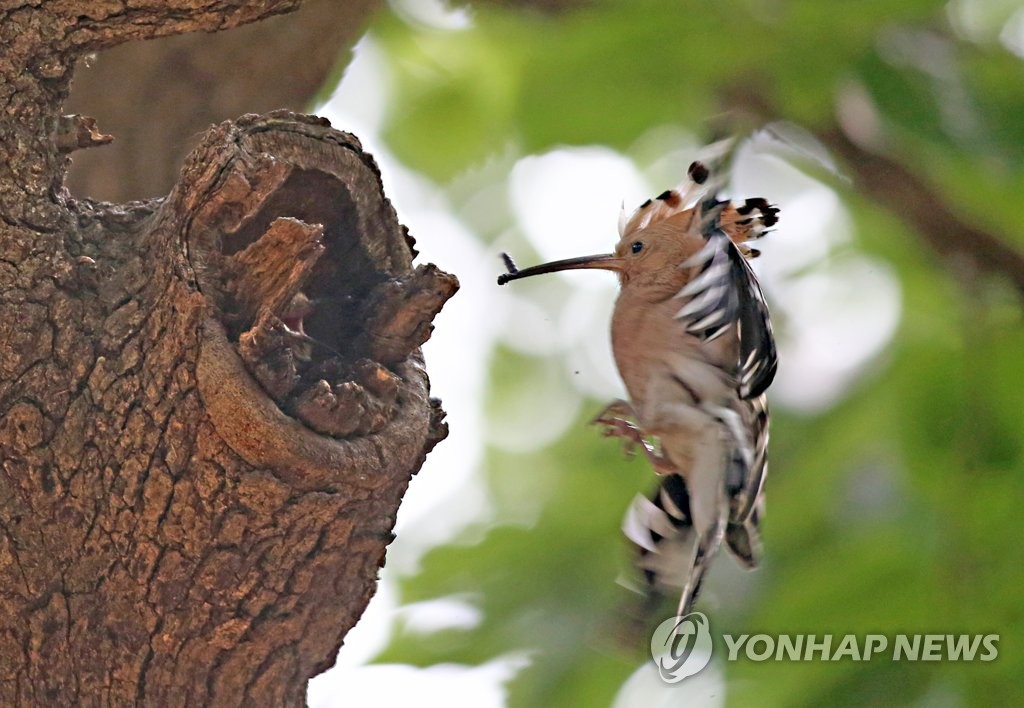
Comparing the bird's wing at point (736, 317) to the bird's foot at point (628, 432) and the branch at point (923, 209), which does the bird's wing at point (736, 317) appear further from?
the branch at point (923, 209)

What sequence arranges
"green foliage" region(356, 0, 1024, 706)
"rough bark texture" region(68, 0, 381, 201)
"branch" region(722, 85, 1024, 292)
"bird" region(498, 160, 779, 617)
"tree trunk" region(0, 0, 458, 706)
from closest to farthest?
"tree trunk" region(0, 0, 458, 706)
"bird" region(498, 160, 779, 617)
"green foliage" region(356, 0, 1024, 706)
"branch" region(722, 85, 1024, 292)
"rough bark texture" region(68, 0, 381, 201)

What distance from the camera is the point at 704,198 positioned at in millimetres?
2129

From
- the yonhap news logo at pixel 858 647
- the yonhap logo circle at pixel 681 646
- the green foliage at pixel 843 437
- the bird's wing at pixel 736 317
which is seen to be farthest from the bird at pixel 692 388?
the yonhap news logo at pixel 858 647

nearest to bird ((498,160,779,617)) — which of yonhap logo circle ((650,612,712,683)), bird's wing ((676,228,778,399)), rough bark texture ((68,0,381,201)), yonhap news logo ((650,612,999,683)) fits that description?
bird's wing ((676,228,778,399))

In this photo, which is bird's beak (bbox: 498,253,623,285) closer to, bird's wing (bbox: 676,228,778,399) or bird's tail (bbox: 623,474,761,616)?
bird's wing (bbox: 676,228,778,399)

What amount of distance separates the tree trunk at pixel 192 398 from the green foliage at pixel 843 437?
28.1 inches

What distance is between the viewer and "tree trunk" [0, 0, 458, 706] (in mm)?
1747

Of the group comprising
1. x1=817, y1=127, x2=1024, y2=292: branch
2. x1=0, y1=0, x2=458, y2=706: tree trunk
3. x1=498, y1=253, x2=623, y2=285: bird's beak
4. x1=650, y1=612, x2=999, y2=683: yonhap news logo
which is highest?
x1=817, y1=127, x2=1024, y2=292: branch

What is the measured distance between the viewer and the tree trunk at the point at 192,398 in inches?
68.8

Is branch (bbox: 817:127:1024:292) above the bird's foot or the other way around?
above

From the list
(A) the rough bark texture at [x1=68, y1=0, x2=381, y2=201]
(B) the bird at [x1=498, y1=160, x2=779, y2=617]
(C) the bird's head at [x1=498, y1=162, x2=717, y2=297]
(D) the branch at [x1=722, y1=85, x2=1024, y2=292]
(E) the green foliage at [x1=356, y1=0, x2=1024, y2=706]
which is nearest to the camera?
(B) the bird at [x1=498, y1=160, x2=779, y2=617]

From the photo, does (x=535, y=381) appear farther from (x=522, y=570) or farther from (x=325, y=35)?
(x=325, y=35)

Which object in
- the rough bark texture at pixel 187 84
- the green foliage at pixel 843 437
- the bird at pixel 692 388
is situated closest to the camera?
the bird at pixel 692 388

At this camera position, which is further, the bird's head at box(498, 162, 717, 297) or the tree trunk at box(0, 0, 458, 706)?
the bird's head at box(498, 162, 717, 297)
